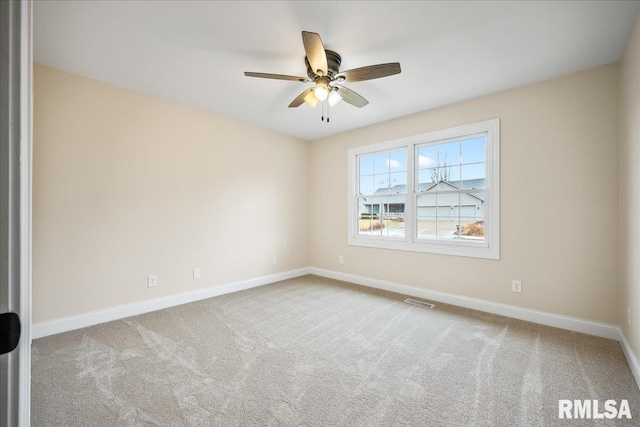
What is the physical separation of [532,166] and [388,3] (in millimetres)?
2325

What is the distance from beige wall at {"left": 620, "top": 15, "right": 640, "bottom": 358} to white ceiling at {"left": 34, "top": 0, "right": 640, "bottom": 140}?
0.25 meters

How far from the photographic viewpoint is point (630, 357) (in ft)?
6.89

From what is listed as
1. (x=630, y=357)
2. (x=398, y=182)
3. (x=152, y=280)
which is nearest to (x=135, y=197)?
(x=152, y=280)

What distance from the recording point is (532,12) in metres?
1.92

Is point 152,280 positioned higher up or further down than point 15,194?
further down

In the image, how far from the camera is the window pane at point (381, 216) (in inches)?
162

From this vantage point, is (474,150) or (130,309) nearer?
(130,309)

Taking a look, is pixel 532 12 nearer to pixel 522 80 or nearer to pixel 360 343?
pixel 522 80

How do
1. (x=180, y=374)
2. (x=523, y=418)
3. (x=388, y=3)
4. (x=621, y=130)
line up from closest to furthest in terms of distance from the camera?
(x=523, y=418) → (x=388, y=3) → (x=180, y=374) → (x=621, y=130)

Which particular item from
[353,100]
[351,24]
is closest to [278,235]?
[353,100]

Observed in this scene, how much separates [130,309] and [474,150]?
4.50 metres

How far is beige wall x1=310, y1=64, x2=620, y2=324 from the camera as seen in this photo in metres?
2.56

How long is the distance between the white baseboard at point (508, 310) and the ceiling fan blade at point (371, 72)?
2.80m

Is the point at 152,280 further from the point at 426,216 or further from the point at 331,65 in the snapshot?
the point at 426,216
